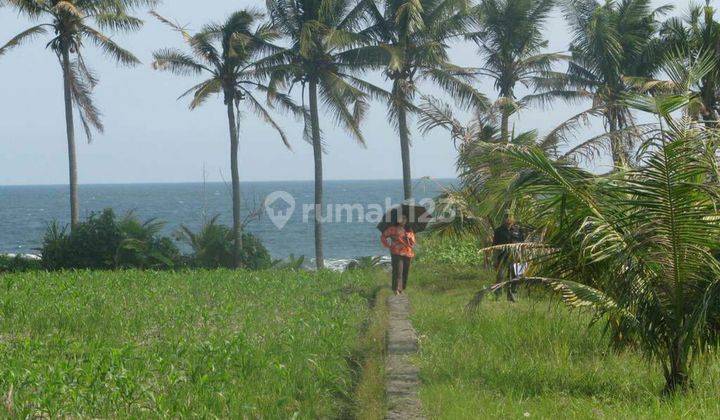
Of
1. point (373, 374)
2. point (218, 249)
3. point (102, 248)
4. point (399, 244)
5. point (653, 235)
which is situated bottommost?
point (218, 249)

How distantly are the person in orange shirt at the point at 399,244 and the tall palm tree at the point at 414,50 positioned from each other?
425 inches

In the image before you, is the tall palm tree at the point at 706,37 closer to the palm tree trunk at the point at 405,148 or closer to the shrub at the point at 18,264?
the palm tree trunk at the point at 405,148

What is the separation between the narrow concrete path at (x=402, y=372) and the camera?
331 inches

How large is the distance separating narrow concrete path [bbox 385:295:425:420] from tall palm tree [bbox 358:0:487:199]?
47.3 feet

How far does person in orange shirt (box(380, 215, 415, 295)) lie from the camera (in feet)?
57.3

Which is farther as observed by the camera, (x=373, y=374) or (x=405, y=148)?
(x=405, y=148)

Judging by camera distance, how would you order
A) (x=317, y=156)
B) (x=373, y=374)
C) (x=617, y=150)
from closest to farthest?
(x=373, y=374) < (x=617, y=150) < (x=317, y=156)

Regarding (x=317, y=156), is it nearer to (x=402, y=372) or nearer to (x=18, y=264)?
(x=18, y=264)

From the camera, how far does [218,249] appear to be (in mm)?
29016

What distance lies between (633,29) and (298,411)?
27098 millimetres

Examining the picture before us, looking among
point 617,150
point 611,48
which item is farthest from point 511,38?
point 617,150

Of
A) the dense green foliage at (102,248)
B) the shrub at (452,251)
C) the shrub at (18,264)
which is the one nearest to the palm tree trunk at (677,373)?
the shrub at (452,251)

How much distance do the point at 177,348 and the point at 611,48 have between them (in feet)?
73.9

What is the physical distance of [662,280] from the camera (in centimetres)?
908
